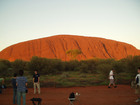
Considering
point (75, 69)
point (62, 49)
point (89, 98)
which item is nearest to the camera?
point (89, 98)

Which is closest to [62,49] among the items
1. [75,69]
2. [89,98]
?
[75,69]

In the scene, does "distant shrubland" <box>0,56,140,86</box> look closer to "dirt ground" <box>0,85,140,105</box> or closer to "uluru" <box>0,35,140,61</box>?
"dirt ground" <box>0,85,140,105</box>

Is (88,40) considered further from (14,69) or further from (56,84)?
(56,84)

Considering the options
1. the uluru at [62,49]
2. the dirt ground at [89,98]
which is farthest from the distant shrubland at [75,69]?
the uluru at [62,49]

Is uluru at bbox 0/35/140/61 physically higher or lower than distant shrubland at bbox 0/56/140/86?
higher

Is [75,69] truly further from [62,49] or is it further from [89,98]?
[62,49]

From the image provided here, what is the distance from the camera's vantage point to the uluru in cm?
6025

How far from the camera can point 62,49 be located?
208ft

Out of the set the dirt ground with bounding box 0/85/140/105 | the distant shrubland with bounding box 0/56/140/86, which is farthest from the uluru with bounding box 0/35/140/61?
the dirt ground with bounding box 0/85/140/105

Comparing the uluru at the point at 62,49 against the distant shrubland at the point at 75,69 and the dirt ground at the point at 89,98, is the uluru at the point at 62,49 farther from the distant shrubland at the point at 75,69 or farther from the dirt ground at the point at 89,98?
the dirt ground at the point at 89,98

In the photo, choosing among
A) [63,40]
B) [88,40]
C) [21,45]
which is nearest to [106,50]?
[88,40]

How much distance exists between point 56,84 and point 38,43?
179 feet

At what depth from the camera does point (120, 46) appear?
77.8m

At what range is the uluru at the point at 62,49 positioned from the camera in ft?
198
